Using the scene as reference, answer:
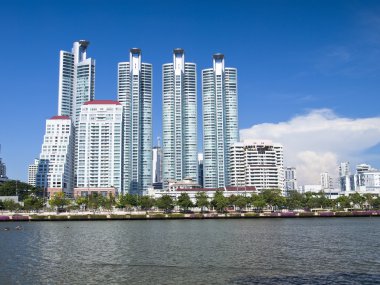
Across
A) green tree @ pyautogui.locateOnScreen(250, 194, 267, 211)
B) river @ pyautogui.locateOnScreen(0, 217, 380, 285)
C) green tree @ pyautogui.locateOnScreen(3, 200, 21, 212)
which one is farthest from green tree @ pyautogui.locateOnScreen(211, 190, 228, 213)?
river @ pyautogui.locateOnScreen(0, 217, 380, 285)

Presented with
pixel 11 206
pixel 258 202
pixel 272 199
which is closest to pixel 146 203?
pixel 258 202

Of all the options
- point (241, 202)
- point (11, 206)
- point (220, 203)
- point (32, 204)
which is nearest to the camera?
point (220, 203)

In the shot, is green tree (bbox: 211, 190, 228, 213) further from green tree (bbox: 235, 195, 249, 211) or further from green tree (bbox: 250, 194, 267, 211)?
green tree (bbox: 250, 194, 267, 211)

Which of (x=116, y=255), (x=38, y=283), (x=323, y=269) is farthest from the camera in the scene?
(x=116, y=255)

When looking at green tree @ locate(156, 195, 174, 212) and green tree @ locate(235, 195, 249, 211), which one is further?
green tree @ locate(235, 195, 249, 211)

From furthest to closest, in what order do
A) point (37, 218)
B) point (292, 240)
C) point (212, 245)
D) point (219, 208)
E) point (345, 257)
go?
1. point (219, 208)
2. point (37, 218)
3. point (292, 240)
4. point (212, 245)
5. point (345, 257)

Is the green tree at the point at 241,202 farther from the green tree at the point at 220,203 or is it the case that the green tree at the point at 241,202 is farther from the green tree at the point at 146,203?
the green tree at the point at 146,203

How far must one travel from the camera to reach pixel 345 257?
5681 centimetres

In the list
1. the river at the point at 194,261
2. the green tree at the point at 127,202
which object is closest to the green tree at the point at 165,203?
the green tree at the point at 127,202

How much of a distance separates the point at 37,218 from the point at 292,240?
11806 centimetres

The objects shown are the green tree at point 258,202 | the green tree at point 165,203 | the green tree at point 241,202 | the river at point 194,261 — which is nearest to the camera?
the river at point 194,261

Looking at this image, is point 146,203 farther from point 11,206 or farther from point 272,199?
point 11,206

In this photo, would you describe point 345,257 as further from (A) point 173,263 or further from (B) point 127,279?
(B) point 127,279


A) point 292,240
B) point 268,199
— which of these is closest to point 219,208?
point 268,199
